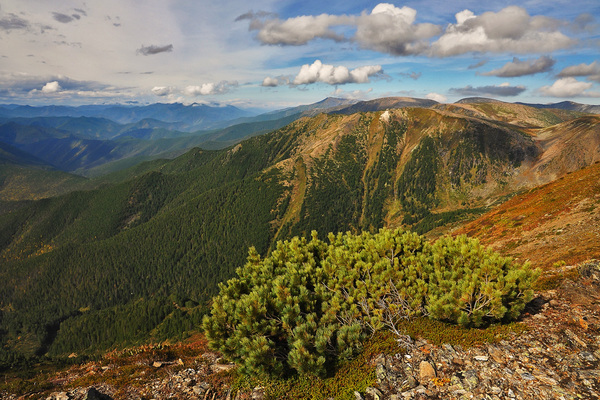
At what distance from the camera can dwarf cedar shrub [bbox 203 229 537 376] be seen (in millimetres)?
16891

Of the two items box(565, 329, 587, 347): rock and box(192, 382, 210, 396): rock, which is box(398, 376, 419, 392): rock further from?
box(192, 382, 210, 396): rock

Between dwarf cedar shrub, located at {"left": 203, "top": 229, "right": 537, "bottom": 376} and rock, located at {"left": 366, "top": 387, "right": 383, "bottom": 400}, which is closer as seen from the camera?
rock, located at {"left": 366, "top": 387, "right": 383, "bottom": 400}

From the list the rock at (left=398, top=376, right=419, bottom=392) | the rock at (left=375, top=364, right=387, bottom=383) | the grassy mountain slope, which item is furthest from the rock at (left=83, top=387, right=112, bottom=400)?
the grassy mountain slope

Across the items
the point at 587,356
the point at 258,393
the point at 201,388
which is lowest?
the point at 201,388

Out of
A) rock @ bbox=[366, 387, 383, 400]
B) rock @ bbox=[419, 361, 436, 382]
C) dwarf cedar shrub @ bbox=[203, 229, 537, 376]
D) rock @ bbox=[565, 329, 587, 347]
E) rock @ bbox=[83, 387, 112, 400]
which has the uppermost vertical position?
dwarf cedar shrub @ bbox=[203, 229, 537, 376]

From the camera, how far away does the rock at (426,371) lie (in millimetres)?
15266

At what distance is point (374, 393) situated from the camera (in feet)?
48.9

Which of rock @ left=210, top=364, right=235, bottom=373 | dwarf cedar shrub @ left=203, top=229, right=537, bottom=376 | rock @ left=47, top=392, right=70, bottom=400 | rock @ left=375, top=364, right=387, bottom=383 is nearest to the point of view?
rock @ left=375, top=364, right=387, bottom=383

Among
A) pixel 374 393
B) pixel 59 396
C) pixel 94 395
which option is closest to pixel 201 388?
pixel 94 395

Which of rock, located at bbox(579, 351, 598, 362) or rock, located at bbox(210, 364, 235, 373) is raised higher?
rock, located at bbox(579, 351, 598, 362)

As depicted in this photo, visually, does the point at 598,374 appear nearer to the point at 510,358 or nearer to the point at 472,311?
the point at 510,358

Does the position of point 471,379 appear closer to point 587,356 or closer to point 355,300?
point 587,356

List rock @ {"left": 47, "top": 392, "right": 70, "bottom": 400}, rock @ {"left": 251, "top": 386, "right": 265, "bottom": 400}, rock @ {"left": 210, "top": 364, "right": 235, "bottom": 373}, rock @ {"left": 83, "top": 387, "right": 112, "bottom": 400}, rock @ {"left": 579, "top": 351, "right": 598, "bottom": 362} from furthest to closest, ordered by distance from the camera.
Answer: rock @ {"left": 210, "top": 364, "right": 235, "bottom": 373}, rock @ {"left": 47, "top": 392, "right": 70, "bottom": 400}, rock @ {"left": 83, "top": 387, "right": 112, "bottom": 400}, rock @ {"left": 251, "top": 386, "right": 265, "bottom": 400}, rock @ {"left": 579, "top": 351, "right": 598, "bottom": 362}

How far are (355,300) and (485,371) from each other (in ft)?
29.6
